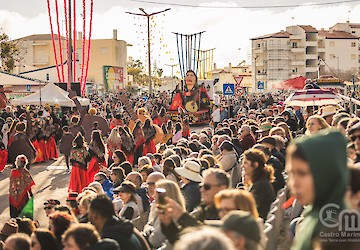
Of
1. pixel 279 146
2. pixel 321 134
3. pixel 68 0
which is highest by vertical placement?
pixel 68 0

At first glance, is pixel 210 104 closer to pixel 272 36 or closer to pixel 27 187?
pixel 27 187

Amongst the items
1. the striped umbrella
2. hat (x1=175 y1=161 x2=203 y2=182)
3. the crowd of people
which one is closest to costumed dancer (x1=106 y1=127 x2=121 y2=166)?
the crowd of people

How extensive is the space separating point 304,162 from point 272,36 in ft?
407

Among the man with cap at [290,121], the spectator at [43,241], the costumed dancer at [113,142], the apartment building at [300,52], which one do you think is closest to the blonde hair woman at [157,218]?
the spectator at [43,241]

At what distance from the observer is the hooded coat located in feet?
Result: 12.0

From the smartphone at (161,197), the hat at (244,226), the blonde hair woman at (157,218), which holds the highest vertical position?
the hat at (244,226)

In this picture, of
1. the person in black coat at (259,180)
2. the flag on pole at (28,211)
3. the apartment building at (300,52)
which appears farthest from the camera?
the apartment building at (300,52)

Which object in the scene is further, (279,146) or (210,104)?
(210,104)

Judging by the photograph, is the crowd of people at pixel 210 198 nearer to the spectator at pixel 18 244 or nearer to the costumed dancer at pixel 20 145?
the spectator at pixel 18 244

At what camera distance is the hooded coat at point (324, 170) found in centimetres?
366

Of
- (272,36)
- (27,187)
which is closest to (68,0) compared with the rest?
(27,187)

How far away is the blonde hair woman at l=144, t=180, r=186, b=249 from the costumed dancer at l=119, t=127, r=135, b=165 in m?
11.6

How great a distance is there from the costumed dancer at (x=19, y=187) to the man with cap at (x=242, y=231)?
9331 mm

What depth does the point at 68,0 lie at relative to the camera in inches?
1380
